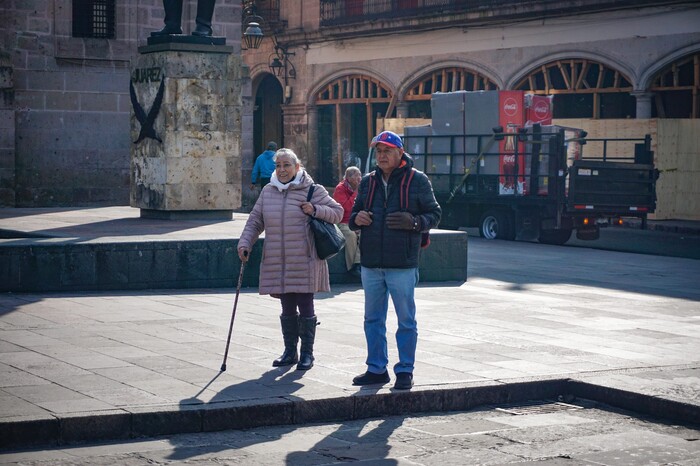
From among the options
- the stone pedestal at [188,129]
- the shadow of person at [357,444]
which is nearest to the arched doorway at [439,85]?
the stone pedestal at [188,129]

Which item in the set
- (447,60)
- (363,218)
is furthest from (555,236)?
(363,218)

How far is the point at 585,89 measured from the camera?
95.9ft

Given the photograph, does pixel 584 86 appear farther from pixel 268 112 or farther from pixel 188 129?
pixel 268 112

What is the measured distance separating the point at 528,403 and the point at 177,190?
9.69 meters

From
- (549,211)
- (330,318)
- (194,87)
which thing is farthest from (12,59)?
(330,318)

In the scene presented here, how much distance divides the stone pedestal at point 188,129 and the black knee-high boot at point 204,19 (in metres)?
0.45

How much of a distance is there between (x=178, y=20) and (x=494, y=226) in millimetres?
7802

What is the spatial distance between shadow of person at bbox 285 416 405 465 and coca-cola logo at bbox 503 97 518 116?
15841 mm

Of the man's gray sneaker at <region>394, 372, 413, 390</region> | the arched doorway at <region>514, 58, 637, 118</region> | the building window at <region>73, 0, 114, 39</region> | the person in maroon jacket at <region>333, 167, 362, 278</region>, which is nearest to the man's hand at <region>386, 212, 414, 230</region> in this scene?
the man's gray sneaker at <region>394, 372, 413, 390</region>

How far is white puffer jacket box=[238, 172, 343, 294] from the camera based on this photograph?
Answer: 8.61m

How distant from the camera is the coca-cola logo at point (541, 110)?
76.3ft

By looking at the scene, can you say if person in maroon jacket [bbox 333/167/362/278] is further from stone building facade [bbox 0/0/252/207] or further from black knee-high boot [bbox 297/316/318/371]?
stone building facade [bbox 0/0/252/207]

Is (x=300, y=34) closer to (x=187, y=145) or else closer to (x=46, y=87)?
(x=46, y=87)

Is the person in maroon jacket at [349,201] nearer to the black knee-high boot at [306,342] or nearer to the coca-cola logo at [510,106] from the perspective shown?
the black knee-high boot at [306,342]
